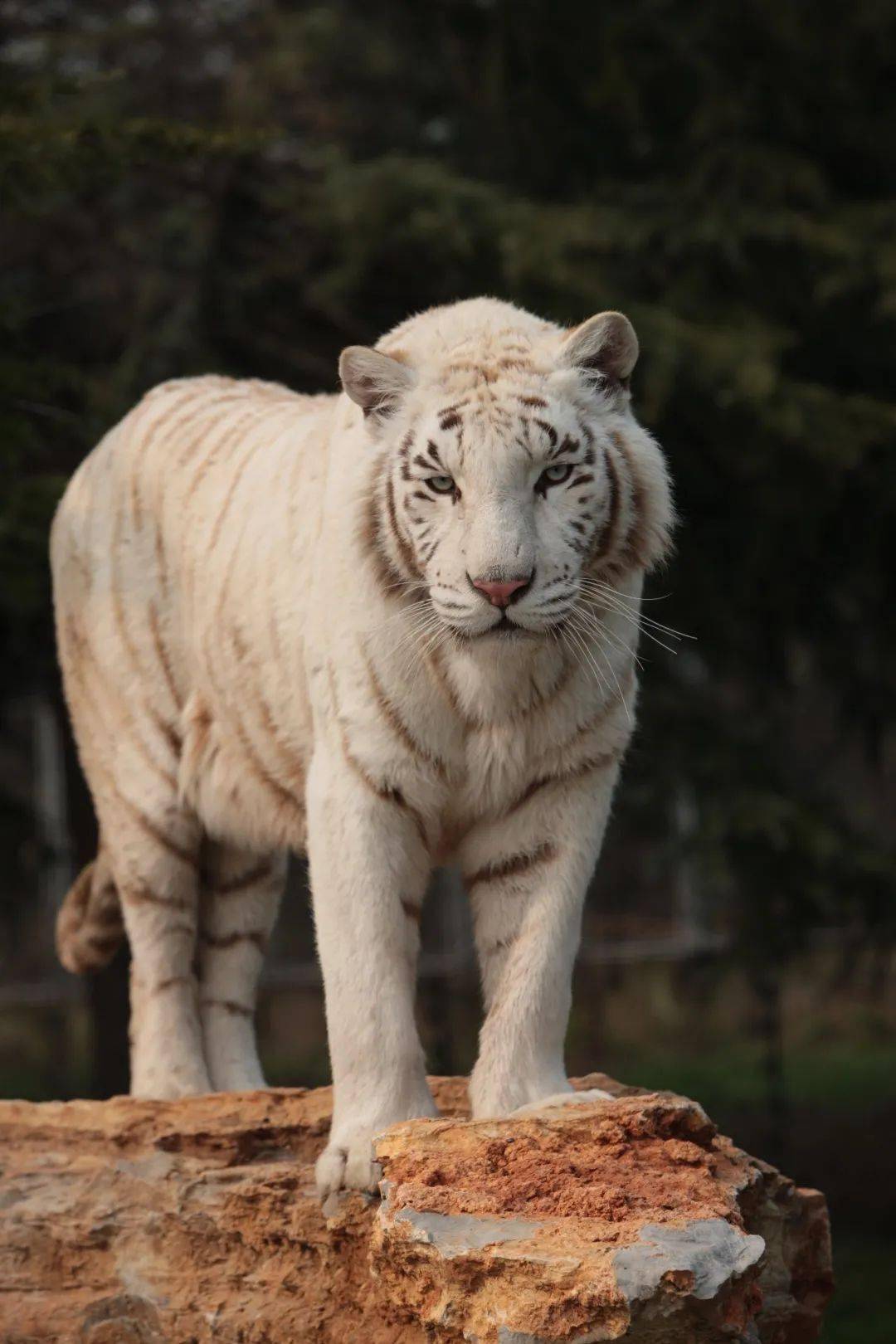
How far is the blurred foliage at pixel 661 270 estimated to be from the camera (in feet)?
23.9

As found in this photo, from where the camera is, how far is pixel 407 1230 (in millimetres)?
3371

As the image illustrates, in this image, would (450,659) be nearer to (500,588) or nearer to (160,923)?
(500,588)

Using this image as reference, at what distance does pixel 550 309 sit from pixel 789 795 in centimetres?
245

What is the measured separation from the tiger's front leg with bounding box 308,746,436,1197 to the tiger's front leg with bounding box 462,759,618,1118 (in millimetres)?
166

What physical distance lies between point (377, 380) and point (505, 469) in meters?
0.43

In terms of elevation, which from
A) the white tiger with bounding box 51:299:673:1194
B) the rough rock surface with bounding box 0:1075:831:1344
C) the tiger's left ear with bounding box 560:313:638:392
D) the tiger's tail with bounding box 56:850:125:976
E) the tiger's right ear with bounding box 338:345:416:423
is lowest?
the rough rock surface with bounding box 0:1075:831:1344

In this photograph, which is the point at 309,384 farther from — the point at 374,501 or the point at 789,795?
the point at 374,501

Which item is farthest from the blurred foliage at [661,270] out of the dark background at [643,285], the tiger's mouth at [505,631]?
the tiger's mouth at [505,631]

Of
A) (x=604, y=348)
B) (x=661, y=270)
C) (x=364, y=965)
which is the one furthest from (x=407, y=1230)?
(x=661, y=270)

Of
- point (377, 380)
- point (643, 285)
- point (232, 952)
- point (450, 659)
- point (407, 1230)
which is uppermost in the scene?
point (643, 285)

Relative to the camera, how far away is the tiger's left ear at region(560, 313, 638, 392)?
395cm

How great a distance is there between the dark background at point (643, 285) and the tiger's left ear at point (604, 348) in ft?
7.80

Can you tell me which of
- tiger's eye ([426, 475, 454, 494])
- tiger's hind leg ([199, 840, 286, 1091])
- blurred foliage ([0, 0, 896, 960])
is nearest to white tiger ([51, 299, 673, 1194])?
tiger's eye ([426, 475, 454, 494])

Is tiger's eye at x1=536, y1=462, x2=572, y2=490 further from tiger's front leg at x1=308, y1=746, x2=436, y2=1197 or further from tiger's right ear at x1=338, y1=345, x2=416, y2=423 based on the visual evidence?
tiger's front leg at x1=308, y1=746, x2=436, y2=1197
